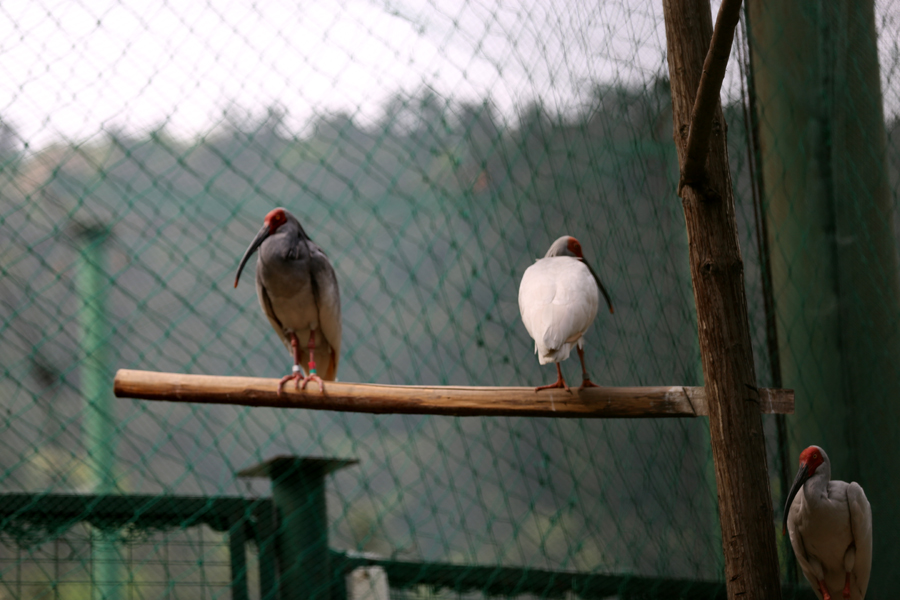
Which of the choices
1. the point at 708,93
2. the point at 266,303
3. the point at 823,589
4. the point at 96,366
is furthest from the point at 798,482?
the point at 96,366

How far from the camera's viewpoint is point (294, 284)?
1.84 metres

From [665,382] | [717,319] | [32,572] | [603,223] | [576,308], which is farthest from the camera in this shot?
[603,223]

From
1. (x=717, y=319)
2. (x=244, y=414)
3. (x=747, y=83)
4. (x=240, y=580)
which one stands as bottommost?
(x=240, y=580)

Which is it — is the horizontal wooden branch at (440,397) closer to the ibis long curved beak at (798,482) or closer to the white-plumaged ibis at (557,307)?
the white-plumaged ibis at (557,307)

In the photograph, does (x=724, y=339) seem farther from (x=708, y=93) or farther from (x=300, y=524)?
(x=300, y=524)

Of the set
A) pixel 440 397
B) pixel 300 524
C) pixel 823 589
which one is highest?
pixel 440 397

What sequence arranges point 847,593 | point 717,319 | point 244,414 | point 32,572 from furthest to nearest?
point 244,414
point 847,593
point 32,572
point 717,319

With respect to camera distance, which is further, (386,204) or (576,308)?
(386,204)

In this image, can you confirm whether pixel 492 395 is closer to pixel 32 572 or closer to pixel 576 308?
pixel 576 308

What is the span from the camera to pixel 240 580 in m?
1.70

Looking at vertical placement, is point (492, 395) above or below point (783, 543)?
above

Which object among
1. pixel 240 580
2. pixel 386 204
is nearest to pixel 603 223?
pixel 386 204

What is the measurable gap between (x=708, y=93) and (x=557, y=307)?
19.8 inches

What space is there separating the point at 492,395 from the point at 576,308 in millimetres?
242
